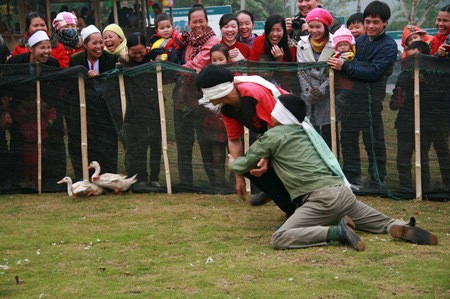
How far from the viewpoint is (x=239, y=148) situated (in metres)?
9.50

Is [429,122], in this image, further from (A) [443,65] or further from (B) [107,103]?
(B) [107,103]

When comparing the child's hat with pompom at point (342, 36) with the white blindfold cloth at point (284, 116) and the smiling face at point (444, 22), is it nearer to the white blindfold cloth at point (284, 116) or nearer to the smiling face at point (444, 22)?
the smiling face at point (444, 22)

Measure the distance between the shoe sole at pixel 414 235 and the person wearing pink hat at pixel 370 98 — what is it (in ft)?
8.01

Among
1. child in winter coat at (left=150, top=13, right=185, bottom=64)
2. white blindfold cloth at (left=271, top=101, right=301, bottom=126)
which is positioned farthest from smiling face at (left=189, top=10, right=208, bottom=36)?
white blindfold cloth at (left=271, top=101, right=301, bottom=126)

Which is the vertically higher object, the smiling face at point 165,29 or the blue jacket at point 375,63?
the smiling face at point 165,29

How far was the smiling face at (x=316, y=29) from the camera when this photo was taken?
36.1 ft

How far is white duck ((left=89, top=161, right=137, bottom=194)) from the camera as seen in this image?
11578 mm

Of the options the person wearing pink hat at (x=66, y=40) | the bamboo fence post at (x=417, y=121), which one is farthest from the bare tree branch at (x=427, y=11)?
the bamboo fence post at (x=417, y=121)

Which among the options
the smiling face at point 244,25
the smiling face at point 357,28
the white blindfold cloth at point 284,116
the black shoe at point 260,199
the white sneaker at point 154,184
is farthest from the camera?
the smiling face at point 357,28

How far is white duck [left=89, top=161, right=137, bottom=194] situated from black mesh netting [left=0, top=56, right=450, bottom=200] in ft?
0.49

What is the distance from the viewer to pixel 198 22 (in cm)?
1188

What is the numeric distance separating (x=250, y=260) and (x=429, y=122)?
3.64 metres

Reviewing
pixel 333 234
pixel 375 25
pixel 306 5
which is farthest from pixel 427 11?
pixel 333 234

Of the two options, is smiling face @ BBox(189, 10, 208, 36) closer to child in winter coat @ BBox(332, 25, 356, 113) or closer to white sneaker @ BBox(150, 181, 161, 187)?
child in winter coat @ BBox(332, 25, 356, 113)
